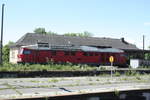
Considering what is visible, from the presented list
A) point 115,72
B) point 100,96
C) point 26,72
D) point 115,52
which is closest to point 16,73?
point 26,72

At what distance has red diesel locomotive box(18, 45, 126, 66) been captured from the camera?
31.7 m

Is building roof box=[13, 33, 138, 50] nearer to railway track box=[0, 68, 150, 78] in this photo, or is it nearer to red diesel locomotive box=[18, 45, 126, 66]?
red diesel locomotive box=[18, 45, 126, 66]

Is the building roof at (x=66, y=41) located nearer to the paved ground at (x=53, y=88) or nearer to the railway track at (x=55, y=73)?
the railway track at (x=55, y=73)

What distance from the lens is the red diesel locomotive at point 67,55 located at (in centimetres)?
3172

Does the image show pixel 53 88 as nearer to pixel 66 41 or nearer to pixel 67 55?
pixel 67 55

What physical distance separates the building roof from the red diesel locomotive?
4940 millimetres

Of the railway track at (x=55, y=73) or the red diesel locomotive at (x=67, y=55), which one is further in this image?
the red diesel locomotive at (x=67, y=55)

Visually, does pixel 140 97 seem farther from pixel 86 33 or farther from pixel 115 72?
pixel 86 33

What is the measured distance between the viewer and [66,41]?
46.6 meters

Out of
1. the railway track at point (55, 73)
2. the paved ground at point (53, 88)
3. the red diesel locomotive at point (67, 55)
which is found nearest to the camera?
the paved ground at point (53, 88)

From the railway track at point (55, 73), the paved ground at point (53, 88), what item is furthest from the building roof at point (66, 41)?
the paved ground at point (53, 88)

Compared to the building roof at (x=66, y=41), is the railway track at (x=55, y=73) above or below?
below

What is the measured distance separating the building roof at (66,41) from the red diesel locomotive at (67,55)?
16.2 feet

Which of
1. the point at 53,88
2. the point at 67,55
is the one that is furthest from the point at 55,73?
the point at 67,55
